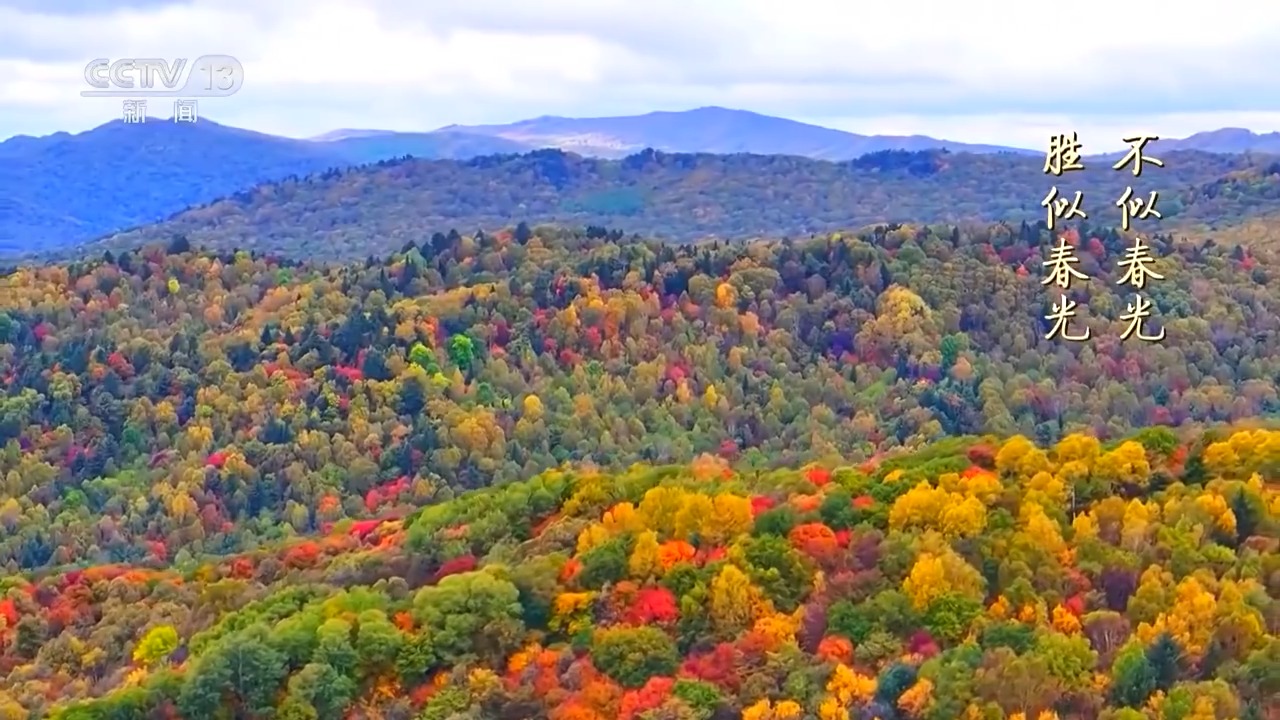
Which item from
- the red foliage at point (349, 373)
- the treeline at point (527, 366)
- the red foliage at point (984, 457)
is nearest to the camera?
the red foliage at point (984, 457)

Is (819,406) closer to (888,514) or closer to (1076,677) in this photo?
(888,514)

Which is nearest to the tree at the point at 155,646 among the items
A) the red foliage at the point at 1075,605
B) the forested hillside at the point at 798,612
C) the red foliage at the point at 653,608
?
the forested hillside at the point at 798,612

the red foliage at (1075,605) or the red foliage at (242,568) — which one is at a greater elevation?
the red foliage at (1075,605)

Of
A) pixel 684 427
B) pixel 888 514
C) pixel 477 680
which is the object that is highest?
pixel 888 514

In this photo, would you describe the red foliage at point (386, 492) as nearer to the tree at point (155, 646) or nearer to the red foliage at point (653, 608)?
the tree at point (155, 646)

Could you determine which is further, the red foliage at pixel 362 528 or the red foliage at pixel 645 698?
the red foliage at pixel 362 528

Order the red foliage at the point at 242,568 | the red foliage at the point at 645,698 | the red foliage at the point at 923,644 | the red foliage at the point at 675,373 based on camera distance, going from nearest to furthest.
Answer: the red foliage at the point at 645,698 → the red foliage at the point at 923,644 → the red foliage at the point at 242,568 → the red foliage at the point at 675,373

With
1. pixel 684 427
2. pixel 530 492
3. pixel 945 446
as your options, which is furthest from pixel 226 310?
pixel 945 446

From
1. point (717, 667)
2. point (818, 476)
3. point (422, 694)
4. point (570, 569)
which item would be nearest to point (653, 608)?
point (717, 667)
